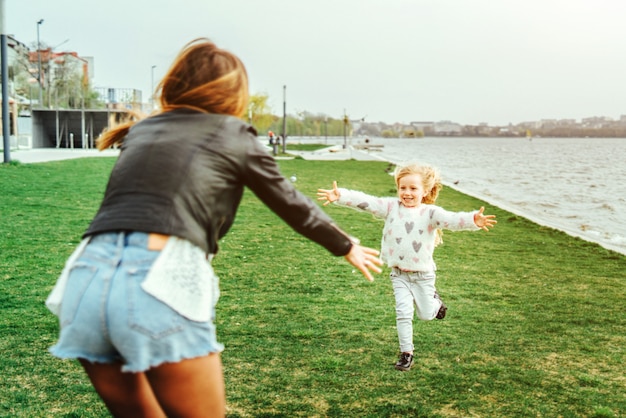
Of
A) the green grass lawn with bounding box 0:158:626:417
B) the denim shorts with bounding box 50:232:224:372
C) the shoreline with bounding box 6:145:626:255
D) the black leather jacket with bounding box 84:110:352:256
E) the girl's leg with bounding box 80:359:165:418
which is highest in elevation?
the black leather jacket with bounding box 84:110:352:256

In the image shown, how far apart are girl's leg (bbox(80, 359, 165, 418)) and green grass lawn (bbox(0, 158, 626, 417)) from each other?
84.2 inches

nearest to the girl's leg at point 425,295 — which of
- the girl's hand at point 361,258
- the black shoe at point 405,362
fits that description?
the black shoe at point 405,362

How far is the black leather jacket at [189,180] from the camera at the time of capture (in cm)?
226

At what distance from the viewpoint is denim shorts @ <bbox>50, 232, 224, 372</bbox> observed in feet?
7.08

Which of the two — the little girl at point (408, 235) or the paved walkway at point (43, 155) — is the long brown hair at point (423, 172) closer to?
the little girl at point (408, 235)

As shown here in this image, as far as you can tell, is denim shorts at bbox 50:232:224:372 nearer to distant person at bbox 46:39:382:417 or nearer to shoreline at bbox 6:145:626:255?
distant person at bbox 46:39:382:417

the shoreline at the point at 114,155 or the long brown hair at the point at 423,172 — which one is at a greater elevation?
the long brown hair at the point at 423,172

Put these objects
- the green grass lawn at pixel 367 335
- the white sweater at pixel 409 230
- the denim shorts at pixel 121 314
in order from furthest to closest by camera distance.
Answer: the white sweater at pixel 409 230 → the green grass lawn at pixel 367 335 → the denim shorts at pixel 121 314

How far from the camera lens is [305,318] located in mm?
6859

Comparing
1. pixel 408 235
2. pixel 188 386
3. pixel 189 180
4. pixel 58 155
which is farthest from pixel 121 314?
pixel 58 155

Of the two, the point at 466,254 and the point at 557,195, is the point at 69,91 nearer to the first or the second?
the point at 557,195

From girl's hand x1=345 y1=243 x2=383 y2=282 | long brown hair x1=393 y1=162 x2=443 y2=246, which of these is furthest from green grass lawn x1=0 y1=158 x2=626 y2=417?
girl's hand x1=345 y1=243 x2=383 y2=282

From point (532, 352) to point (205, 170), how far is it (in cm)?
451

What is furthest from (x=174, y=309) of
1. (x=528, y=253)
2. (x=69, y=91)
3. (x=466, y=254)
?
(x=69, y=91)
